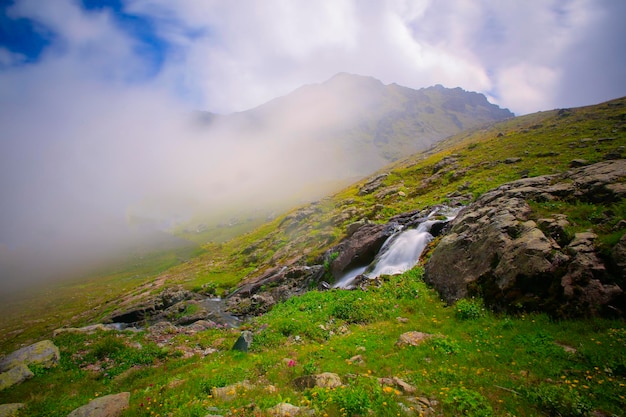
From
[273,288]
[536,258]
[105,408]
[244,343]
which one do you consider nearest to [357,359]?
[244,343]

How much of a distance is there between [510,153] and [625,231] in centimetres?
5888

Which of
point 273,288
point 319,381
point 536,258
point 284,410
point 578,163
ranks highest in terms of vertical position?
point 578,163

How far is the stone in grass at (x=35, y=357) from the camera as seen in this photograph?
19.9m

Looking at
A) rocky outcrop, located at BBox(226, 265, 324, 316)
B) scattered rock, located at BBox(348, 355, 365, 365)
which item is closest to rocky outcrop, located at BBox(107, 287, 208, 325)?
rocky outcrop, located at BBox(226, 265, 324, 316)

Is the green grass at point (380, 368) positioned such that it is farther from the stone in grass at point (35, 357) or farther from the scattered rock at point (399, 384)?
the stone in grass at point (35, 357)

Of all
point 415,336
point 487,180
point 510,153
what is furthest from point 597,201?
point 510,153

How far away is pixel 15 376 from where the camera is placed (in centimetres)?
1833

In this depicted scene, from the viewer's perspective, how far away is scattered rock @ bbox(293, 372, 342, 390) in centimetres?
1080

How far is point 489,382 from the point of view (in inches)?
392

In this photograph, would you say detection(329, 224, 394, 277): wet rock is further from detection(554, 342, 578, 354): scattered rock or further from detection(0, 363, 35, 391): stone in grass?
detection(0, 363, 35, 391): stone in grass

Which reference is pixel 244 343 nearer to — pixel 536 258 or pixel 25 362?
pixel 25 362

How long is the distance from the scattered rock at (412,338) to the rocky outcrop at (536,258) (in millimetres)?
5091

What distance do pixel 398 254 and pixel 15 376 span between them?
32.3m

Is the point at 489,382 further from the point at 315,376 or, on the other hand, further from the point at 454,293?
the point at 454,293
